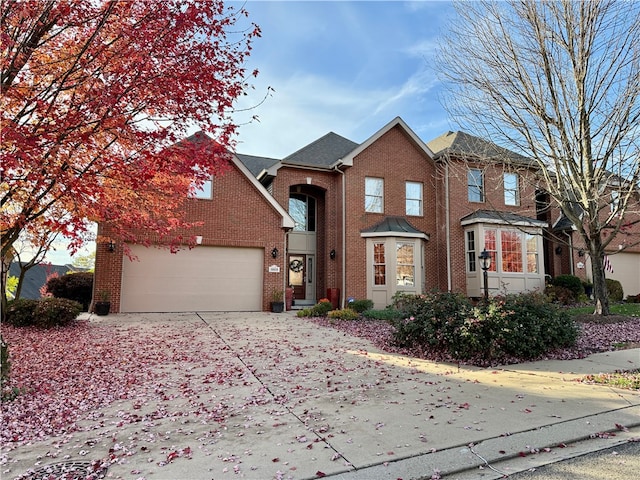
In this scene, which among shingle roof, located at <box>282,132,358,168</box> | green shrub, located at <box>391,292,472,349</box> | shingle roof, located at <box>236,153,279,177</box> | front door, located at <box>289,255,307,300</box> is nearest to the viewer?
green shrub, located at <box>391,292,472,349</box>

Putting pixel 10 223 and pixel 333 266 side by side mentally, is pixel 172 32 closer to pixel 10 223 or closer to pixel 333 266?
pixel 10 223

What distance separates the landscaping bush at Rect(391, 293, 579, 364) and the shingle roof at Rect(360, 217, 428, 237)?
766cm

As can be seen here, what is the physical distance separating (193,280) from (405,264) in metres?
7.95

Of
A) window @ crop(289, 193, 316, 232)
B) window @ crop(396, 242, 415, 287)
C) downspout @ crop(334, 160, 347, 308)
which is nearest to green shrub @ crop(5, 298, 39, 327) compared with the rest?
downspout @ crop(334, 160, 347, 308)

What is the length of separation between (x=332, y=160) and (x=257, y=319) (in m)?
8.24

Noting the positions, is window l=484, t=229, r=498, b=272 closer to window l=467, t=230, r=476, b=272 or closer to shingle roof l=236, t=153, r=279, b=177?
window l=467, t=230, r=476, b=272

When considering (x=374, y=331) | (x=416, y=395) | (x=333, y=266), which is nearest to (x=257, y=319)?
(x=374, y=331)

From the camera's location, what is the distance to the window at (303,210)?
59.0 feet

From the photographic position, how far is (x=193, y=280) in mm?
13820

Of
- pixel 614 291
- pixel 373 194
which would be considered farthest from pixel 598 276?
pixel 373 194

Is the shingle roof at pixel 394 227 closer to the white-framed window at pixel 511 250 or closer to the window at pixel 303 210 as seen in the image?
the white-framed window at pixel 511 250

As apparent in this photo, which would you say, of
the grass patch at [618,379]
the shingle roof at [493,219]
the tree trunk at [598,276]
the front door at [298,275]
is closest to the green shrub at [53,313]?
the front door at [298,275]

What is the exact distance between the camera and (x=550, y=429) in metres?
4.10

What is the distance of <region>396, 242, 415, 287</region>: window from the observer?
51.8 ft
